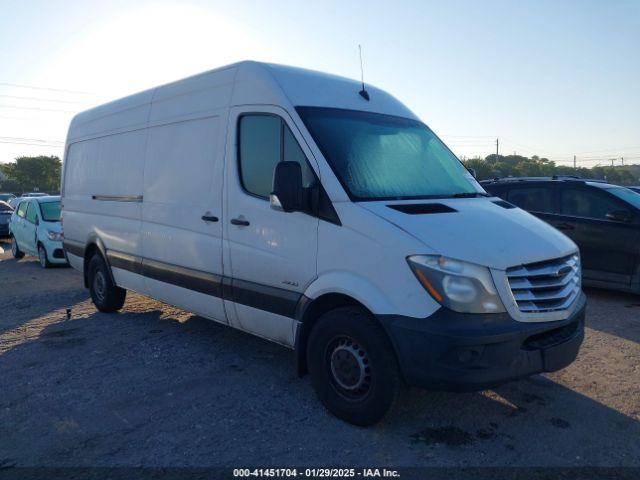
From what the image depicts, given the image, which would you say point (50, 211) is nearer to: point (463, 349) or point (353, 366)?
point (353, 366)

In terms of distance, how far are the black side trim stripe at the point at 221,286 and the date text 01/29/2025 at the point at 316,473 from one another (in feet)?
3.89

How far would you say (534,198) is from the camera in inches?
333

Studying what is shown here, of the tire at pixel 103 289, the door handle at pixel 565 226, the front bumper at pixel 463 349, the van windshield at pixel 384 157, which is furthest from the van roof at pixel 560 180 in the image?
the tire at pixel 103 289

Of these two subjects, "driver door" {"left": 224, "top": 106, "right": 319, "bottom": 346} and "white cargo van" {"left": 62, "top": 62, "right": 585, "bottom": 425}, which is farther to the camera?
"driver door" {"left": 224, "top": 106, "right": 319, "bottom": 346}

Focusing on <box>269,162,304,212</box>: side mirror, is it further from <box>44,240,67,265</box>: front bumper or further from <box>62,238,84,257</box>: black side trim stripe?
<box>44,240,67,265</box>: front bumper

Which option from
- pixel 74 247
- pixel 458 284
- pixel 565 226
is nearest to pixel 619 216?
pixel 565 226

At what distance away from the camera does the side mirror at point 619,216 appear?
7367 mm

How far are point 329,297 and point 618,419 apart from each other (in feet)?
7.38

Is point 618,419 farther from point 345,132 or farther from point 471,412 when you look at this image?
point 345,132

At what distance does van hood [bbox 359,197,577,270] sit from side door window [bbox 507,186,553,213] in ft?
15.3

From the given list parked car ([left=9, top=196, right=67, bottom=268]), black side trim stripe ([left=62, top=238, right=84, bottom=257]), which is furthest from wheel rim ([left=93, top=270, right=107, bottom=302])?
parked car ([left=9, top=196, right=67, bottom=268])

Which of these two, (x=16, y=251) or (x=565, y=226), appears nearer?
(x=565, y=226)

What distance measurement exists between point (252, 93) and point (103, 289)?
12.7 feet

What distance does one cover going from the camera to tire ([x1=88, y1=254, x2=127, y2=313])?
6891 mm
